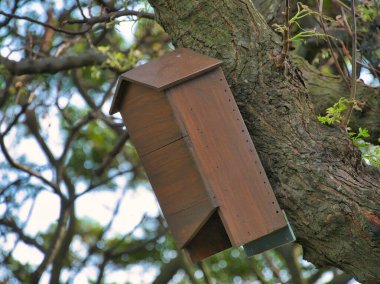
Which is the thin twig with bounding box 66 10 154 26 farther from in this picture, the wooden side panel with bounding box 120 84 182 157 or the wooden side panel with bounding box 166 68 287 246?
the wooden side panel with bounding box 166 68 287 246

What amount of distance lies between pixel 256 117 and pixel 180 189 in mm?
432

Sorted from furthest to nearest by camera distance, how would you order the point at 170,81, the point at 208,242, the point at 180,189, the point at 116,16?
the point at 116,16 → the point at 208,242 → the point at 180,189 → the point at 170,81

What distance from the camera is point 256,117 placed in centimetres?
290

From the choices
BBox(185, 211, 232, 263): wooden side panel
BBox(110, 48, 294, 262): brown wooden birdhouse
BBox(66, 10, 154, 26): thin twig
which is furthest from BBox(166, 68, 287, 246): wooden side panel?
BBox(66, 10, 154, 26): thin twig

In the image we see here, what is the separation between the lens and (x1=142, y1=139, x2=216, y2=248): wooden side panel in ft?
9.39

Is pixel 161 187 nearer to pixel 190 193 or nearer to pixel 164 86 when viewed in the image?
pixel 190 193

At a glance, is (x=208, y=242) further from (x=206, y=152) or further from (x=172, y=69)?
(x=172, y=69)

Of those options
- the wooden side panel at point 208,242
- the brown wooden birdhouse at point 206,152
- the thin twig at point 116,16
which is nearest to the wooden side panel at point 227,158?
the brown wooden birdhouse at point 206,152

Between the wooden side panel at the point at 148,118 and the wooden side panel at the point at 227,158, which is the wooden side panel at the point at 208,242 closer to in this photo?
the wooden side panel at the point at 227,158

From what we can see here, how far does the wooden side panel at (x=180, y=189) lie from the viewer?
2.86m

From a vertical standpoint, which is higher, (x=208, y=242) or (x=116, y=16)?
(x=116, y=16)

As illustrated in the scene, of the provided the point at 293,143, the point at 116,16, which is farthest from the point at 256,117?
the point at 116,16

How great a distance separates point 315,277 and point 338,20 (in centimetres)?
258

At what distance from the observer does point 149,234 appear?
6918mm
